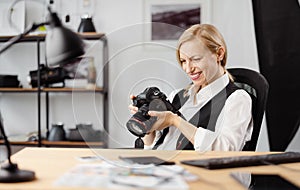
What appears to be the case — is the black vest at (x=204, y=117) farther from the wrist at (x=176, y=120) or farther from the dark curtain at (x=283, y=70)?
the dark curtain at (x=283, y=70)

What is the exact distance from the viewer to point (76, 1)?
3.34 metres

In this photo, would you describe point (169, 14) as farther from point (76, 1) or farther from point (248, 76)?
point (248, 76)

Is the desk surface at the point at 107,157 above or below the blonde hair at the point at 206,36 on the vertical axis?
below

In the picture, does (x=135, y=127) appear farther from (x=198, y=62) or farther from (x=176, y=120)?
(x=198, y=62)

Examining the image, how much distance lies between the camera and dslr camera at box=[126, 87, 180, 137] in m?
1.08

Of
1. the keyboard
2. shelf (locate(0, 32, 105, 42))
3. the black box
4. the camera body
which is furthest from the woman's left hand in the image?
the black box

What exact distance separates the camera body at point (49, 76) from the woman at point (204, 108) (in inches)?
75.6

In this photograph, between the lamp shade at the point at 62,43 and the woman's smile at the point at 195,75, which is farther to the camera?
the woman's smile at the point at 195,75

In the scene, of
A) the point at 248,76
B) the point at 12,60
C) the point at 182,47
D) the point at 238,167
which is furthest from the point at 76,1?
the point at 238,167

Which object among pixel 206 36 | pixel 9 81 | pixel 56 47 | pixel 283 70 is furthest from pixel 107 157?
pixel 9 81

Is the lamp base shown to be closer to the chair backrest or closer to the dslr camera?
the dslr camera

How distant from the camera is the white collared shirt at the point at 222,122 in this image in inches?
47.8

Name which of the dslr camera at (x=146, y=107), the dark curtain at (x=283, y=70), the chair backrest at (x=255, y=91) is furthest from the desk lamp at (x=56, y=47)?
the dark curtain at (x=283, y=70)

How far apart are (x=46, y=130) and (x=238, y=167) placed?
2.48 m
